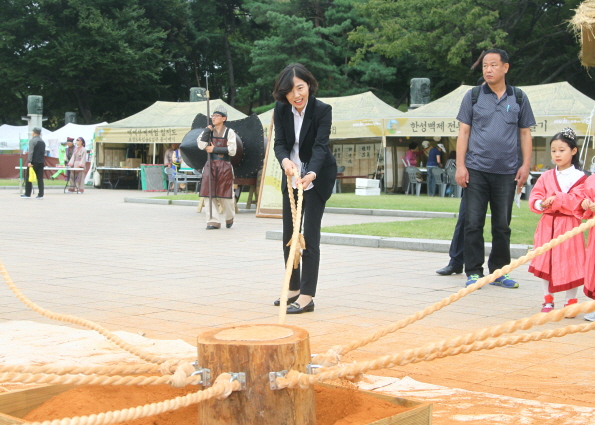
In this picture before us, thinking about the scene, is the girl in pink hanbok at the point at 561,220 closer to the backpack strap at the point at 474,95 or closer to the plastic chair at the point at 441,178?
the backpack strap at the point at 474,95

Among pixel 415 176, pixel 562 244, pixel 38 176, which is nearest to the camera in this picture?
pixel 562 244

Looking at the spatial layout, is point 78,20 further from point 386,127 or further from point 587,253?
point 587,253

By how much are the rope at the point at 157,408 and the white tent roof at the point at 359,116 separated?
19.5 m

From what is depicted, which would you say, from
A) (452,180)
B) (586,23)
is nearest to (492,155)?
(586,23)

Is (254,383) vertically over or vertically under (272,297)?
over

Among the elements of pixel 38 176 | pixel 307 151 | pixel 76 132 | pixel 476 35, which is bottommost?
pixel 38 176

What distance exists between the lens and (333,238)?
31.5 feet

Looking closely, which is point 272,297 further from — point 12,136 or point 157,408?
point 12,136

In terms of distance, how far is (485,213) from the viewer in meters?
5.95

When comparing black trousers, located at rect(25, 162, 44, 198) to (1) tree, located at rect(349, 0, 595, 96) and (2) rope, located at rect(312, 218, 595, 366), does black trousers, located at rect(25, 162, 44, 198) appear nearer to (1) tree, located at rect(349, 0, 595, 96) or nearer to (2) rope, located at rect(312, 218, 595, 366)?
(1) tree, located at rect(349, 0, 595, 96)

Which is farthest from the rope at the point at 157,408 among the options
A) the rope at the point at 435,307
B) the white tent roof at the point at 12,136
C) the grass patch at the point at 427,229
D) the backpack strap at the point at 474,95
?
the white tent roof at the point at 12,136

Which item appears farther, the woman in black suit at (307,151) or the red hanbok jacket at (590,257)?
the woman in black suit at (307,151)

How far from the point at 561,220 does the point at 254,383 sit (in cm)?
353

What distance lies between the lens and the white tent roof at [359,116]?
21578 millimetres
